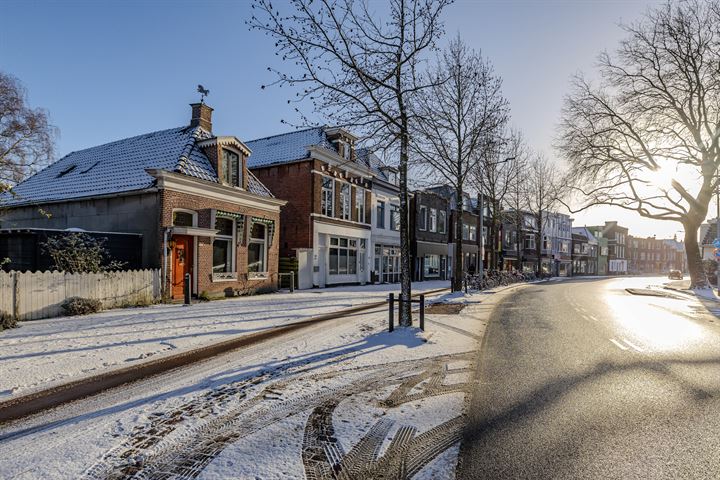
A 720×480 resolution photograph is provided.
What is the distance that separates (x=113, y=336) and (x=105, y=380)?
9.89 ft

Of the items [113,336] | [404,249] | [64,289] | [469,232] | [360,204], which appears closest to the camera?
[113,336]

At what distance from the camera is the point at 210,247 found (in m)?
15.7

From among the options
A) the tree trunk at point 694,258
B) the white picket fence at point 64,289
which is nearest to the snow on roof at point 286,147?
the white picket fence at point 64,289

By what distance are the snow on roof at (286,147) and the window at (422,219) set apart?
39.5 ft

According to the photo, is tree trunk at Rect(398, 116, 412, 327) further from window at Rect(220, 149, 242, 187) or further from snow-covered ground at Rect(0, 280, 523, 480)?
window at Rect(220, 149, 242, 187)

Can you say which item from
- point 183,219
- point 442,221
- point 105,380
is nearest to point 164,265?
point 183,219

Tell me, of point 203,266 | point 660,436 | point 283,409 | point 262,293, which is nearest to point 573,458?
point 660,436

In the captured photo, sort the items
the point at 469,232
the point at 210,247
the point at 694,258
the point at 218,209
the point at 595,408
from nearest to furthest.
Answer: the point at 595,408, the point at 210,247, the point at 218,209, the point at 694,258, the point at 469,232

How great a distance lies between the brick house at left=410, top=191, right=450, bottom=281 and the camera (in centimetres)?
3350

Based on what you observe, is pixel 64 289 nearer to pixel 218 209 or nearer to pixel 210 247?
pixel 210 247

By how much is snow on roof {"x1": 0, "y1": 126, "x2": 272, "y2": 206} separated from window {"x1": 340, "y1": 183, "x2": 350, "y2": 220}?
6.71 metres

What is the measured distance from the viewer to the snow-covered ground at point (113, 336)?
5.91 meters

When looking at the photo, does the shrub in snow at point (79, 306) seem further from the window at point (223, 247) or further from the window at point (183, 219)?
the window at point (223, 247)

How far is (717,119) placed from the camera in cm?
2188
